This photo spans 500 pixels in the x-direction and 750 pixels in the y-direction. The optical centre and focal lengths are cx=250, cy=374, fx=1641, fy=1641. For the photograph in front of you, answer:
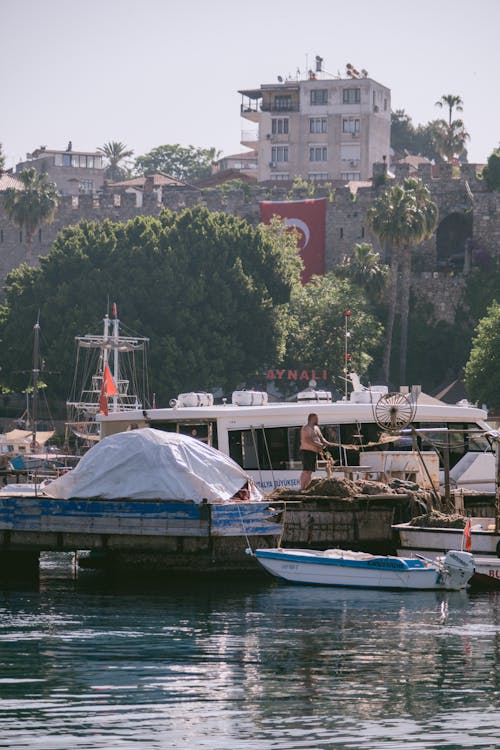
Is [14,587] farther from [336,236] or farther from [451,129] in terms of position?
[451,129]

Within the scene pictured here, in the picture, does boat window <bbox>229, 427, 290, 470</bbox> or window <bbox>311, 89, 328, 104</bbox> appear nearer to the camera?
boat window <bbox>229, 427, 290, 470</bbox>

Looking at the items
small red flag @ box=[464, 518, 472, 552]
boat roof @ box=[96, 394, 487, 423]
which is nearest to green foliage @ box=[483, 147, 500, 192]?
boat roof @ box=[96, 394, 487, 423]

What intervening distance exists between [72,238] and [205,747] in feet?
228

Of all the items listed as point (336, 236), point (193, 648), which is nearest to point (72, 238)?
point (336, 236)

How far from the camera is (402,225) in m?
87.4

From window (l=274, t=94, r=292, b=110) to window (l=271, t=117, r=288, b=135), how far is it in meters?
1.08

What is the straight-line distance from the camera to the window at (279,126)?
449ft

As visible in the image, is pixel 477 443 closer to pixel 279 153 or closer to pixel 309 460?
pixel 309 460

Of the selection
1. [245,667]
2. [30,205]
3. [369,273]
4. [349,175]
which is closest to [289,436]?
[245,667]

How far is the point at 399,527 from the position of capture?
104ft

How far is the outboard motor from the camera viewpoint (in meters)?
29.9

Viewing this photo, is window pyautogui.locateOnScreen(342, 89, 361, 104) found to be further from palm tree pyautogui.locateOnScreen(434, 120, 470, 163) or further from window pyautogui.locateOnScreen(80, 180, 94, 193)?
window pyautogui.locateOnScreen(80, 180, 94, 193)

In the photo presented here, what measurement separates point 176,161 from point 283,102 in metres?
40.4

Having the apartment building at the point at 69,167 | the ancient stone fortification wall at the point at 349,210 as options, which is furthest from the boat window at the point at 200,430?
the apartment building at the point at 69,167
